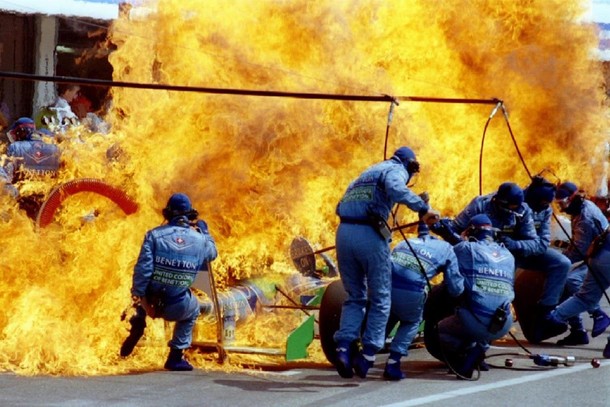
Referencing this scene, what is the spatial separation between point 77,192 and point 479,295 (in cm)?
390

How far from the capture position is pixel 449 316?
10.2 m

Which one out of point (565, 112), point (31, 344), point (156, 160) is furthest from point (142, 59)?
point (565, 112)

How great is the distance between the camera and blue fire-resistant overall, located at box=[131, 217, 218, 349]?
31.7ft

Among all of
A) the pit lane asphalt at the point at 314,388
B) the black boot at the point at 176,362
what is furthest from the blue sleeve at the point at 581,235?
the black boot at the point at 176,362

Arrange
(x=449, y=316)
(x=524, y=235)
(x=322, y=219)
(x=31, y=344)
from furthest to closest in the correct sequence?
(x=322, y=219), (x=524, y=235), (x=449, y=316), (x=31, y=344)

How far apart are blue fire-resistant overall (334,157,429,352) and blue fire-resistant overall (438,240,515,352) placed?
2.32 feet

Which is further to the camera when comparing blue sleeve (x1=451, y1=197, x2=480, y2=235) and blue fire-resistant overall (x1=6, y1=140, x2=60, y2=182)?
blue fire-resistant overall (x1=6, y1=140, x2=60, y2=182)

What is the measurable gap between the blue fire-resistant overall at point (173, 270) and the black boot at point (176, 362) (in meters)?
0.05

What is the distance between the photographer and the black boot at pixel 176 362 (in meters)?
9.77

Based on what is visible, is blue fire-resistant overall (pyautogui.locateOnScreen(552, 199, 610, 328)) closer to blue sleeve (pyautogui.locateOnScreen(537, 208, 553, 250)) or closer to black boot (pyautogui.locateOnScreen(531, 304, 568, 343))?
black boot (pyautogui.locateOnScreen(531, 304, 568, 343))

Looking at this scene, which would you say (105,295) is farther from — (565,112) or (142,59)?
(565,112)

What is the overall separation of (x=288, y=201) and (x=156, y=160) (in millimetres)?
1235

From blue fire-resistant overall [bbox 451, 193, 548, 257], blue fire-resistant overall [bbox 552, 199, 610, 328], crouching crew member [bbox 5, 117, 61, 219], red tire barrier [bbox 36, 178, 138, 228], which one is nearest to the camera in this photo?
blue fire-resistant overall [bbox 451, 193, 548, 257]

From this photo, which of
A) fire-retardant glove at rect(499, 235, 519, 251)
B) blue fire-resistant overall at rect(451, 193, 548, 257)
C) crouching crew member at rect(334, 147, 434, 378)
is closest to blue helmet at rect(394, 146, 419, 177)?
crouching crew member at rect(334, 147, 434, 378)
